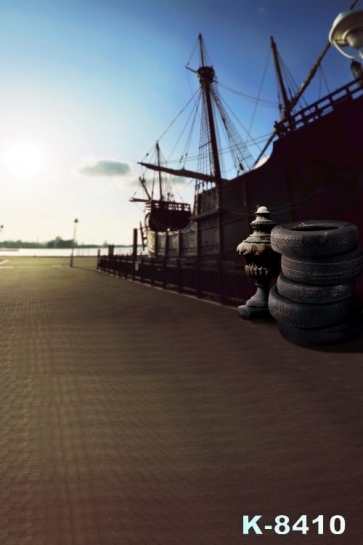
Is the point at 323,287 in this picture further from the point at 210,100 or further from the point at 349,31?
the point at 210,100

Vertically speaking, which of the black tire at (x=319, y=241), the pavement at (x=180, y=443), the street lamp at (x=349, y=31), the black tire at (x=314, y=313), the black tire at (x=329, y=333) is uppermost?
the street lamp at (x=349, y=31)

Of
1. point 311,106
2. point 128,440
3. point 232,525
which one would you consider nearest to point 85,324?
point 128,440

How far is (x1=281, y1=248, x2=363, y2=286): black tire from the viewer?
4.95 meters

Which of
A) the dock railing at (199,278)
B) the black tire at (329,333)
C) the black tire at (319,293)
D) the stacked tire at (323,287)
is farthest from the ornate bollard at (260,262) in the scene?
the black tire at (329,333)

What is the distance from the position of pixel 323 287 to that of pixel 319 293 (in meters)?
0.13

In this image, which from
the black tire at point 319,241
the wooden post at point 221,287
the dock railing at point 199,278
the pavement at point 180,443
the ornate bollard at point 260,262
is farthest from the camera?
the wooden post at point 221,287

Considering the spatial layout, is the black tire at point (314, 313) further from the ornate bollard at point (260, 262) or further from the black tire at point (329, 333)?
the ornate bollard at point (260, 262)

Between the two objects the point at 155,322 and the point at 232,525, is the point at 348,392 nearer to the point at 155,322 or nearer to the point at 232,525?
the point at 232,525

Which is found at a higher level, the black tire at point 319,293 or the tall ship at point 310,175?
the tall ship at point 310,175

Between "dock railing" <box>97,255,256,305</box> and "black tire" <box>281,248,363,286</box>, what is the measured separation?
3251 millimetres

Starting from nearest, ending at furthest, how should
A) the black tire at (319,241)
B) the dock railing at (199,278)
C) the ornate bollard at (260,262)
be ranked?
the black tire at (319,241), the ornate bollard at (260,262), the dock railing at (199,278)

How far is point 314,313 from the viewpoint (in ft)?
16.3

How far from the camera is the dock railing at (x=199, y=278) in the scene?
880 centimetres

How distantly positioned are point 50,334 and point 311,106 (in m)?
11.3
